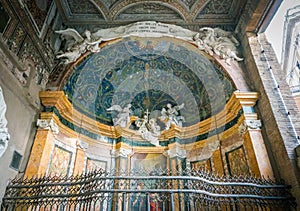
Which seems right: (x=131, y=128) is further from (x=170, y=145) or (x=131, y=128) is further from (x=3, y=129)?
(x=3, y=129)

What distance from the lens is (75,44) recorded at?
7398 mm

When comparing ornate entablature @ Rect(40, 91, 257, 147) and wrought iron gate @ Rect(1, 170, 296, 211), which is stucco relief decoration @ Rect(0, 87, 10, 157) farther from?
ornate entablature @ Rect(40, 91, 257, 147)

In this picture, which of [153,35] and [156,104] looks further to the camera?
[156,104]

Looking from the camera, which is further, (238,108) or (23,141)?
(238,108)

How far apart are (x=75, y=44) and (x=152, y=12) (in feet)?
9.87

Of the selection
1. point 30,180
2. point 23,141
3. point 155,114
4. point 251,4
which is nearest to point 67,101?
point 23,141

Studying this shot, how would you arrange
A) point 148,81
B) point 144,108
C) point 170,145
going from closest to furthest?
point 170,145, point 148,81, point 144,108

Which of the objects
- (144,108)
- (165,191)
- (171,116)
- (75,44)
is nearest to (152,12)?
(75,44)

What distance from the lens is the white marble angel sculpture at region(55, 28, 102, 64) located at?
708 cm

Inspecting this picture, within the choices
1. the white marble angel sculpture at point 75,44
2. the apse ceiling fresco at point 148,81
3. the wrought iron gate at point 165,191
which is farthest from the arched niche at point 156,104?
the wrought iron gate at point 165,191

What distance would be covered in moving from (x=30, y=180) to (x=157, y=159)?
15.6 feet

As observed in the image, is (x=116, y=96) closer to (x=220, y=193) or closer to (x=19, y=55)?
(x=19, y=55)

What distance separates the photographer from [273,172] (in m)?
5.19

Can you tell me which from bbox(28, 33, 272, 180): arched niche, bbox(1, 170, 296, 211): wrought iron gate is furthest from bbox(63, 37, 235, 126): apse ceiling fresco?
bbox(1, 170, 296, 211): wrought iron gate
